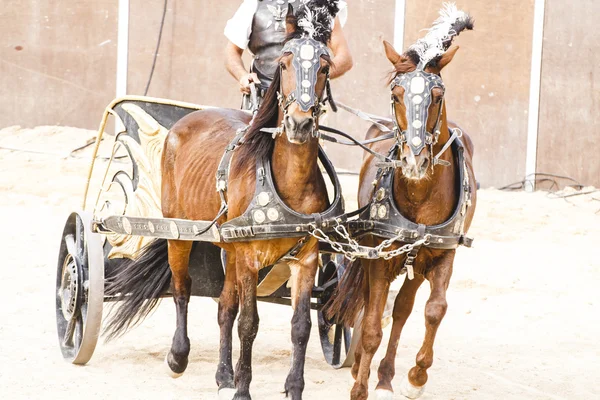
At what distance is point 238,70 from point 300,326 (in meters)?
1.62

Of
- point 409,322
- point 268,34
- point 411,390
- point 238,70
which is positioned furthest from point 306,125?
point 409,322

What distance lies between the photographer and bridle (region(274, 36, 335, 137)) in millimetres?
3812

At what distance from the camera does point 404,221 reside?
427cm

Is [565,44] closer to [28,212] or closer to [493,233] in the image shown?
[493,233]

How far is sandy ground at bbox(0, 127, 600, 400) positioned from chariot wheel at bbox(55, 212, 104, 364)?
0.42 feet

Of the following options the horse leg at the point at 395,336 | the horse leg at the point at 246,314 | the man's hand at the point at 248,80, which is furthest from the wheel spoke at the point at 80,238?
the horse leg at the point at 395,336

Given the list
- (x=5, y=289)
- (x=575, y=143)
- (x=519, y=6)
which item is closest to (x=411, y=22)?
(x=519, y=6)

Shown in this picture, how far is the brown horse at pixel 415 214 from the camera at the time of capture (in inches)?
161

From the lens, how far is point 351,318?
4.92 metres

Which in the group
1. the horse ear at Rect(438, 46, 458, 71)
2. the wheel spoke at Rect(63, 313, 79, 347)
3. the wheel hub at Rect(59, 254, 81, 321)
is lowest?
the wheel spoke at Rect(63, 313, 79, 347)

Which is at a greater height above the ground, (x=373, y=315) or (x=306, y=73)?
(x=306, y=73)

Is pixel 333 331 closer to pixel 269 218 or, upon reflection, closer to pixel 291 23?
pixel 269 218

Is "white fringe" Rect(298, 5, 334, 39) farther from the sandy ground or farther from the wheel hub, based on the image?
the wheel hub

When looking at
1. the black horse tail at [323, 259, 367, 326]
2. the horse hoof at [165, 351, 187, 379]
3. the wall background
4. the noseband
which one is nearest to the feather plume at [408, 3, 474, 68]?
the noseband
